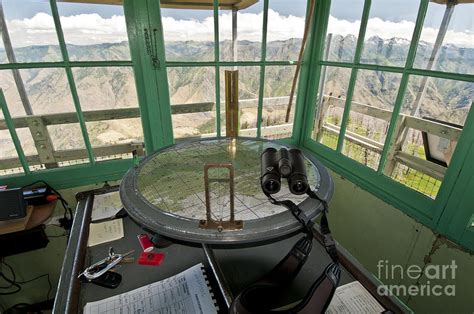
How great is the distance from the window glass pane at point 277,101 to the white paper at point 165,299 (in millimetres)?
1262

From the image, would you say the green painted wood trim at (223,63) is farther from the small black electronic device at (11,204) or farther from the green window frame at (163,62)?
the small black electronic device at (11,204)

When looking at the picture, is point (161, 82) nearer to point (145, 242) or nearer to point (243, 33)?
point (243, 33)

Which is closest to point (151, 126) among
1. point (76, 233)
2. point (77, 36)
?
point (77, 36)

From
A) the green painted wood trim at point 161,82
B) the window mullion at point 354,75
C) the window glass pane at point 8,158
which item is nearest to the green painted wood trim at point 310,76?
the window mullion at point 354,75

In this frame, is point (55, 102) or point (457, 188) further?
point (55, 102)

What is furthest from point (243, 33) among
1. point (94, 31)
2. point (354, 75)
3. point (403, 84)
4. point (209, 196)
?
point (209, 196)

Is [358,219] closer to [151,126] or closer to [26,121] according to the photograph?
[151,126]

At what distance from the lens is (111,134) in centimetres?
155

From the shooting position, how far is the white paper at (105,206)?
1.14m

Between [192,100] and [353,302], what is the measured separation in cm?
135

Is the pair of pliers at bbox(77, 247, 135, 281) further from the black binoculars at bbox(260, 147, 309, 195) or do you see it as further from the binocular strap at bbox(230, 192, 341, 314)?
the black binoculars at bbox(260, 147, 309, 195)

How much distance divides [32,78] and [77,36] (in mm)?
308

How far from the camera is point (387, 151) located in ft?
4.49

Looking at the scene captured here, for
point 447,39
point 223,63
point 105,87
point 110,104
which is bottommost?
point 110,104
